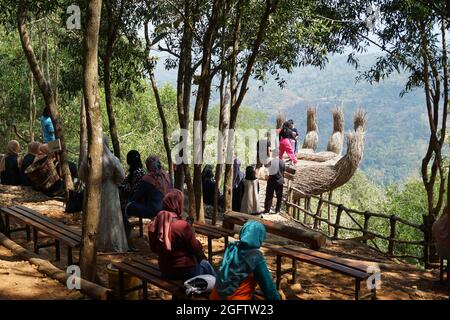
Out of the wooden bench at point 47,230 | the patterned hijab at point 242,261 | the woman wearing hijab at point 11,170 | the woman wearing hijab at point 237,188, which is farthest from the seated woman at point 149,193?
the woman wearing hijab at point 11,170

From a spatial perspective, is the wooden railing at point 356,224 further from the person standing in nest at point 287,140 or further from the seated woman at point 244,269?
the seated woman at point 244,269

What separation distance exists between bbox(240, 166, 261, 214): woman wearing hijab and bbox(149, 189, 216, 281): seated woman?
6170 millimetres

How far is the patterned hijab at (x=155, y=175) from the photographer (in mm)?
6125

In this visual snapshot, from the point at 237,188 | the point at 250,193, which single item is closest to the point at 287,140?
the point at 237,188

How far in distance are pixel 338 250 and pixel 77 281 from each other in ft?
16.6

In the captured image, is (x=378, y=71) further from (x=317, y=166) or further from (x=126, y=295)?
(x=126, y=295)

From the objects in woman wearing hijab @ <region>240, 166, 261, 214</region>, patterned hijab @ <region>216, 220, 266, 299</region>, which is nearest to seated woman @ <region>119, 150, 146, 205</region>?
patterned hijab @ <region>216, 220, 266, 299</region>

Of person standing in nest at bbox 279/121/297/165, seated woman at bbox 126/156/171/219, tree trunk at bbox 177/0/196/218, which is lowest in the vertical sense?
seated woman at bbox 126/156/171/219

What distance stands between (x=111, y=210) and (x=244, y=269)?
2974 mm

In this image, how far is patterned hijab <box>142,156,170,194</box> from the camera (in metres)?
6.12

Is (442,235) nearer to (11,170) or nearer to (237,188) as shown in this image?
(237,188)

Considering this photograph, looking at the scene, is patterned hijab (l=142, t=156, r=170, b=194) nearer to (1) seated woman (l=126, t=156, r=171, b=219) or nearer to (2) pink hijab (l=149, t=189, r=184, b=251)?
(1) seated woman (l=126, t=156, r=171, b=219)
